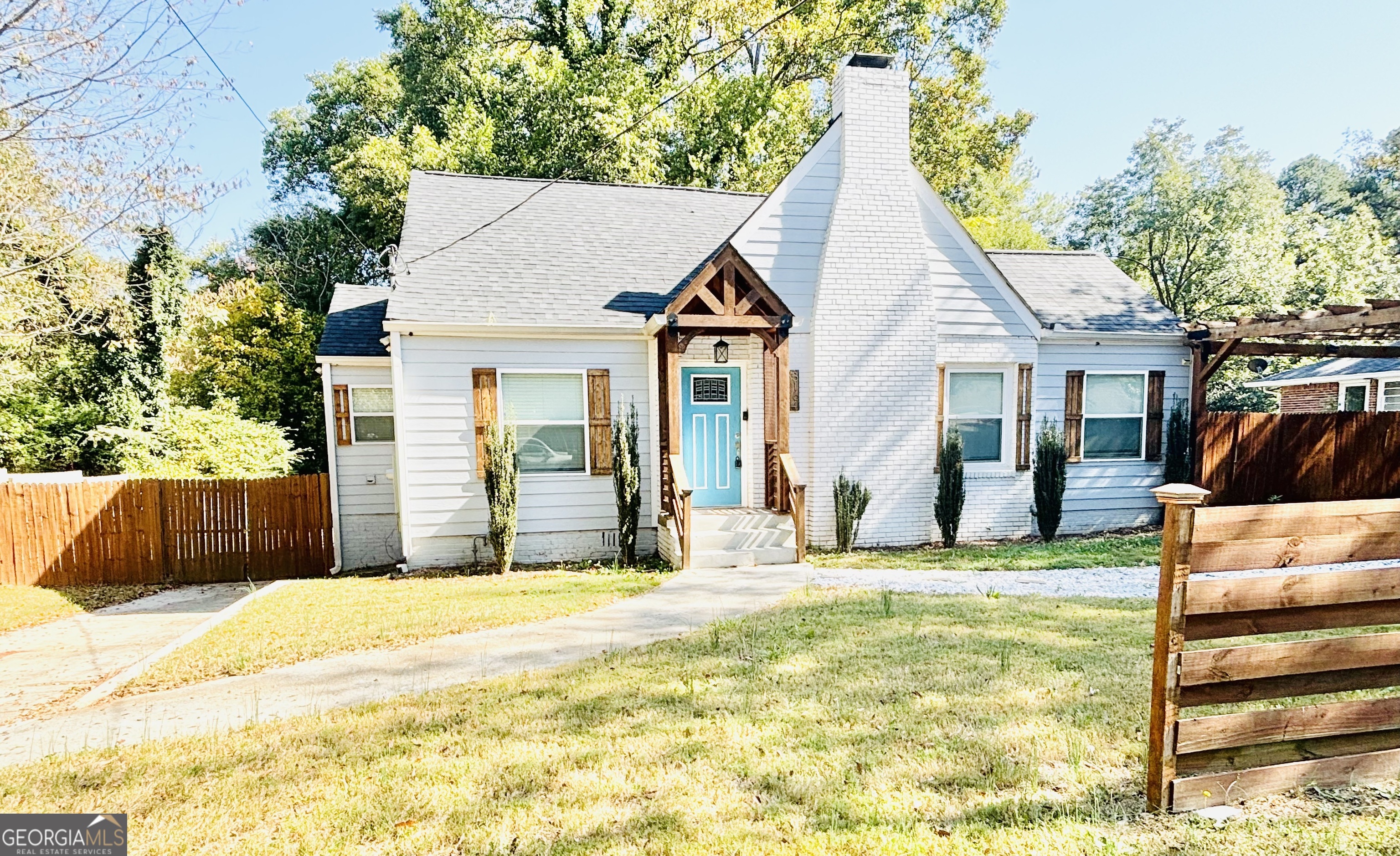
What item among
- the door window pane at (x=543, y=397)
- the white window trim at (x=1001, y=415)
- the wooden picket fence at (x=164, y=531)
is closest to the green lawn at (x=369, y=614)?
the wooden picket fence at (x=164, y=531)

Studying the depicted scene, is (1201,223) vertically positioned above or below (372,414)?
above

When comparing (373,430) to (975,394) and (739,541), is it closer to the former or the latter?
(739,541)

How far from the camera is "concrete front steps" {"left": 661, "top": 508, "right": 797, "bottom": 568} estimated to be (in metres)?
8.51

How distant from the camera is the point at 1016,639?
5246 mm

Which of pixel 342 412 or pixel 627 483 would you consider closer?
pixel 627 483

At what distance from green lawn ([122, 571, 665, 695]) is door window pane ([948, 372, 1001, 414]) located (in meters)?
5.75

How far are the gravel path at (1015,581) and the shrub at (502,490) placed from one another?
4.21 meters

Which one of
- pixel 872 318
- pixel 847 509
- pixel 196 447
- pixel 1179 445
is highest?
pixel 872 318

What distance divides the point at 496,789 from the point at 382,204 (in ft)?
70.0

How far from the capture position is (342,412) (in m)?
10.5

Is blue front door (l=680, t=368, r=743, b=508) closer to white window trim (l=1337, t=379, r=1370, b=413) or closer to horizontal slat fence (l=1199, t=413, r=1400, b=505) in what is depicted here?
horizontal slat fence (l=1199, t=413, r=1400, b=505)

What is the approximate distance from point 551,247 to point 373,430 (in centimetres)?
431

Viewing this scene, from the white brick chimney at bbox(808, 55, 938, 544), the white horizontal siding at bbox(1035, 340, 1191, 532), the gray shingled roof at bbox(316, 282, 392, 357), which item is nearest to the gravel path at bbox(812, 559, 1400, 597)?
the white brick chimney at bbox(808, 55, 938, 544)

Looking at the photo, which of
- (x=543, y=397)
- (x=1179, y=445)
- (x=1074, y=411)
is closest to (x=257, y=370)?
(x=543, y=397)
